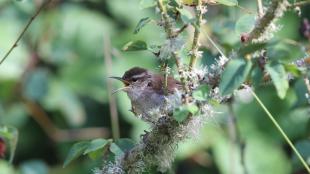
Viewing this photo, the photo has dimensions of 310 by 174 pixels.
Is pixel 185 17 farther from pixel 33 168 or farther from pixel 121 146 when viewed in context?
pixel 33 168

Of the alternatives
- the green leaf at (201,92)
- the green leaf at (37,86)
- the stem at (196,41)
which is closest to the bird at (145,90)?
the stem at (196,41)

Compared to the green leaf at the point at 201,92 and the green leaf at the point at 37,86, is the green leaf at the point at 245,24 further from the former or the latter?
the green leaf at the point at 37,86

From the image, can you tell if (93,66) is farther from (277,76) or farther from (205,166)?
(277,76)

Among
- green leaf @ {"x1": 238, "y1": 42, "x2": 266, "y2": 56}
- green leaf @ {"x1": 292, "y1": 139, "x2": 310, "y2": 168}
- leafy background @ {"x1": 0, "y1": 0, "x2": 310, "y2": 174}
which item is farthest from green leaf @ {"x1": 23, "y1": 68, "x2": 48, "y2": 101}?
green leaf @ {"x1": 238, "y1": 42, "x2": 266, "y2": 56}

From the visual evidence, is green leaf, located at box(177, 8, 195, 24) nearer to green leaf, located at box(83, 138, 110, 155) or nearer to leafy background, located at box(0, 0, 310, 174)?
green leaf, located at box(83, 138, 110, 155)

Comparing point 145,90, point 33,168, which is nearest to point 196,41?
point 145,90
